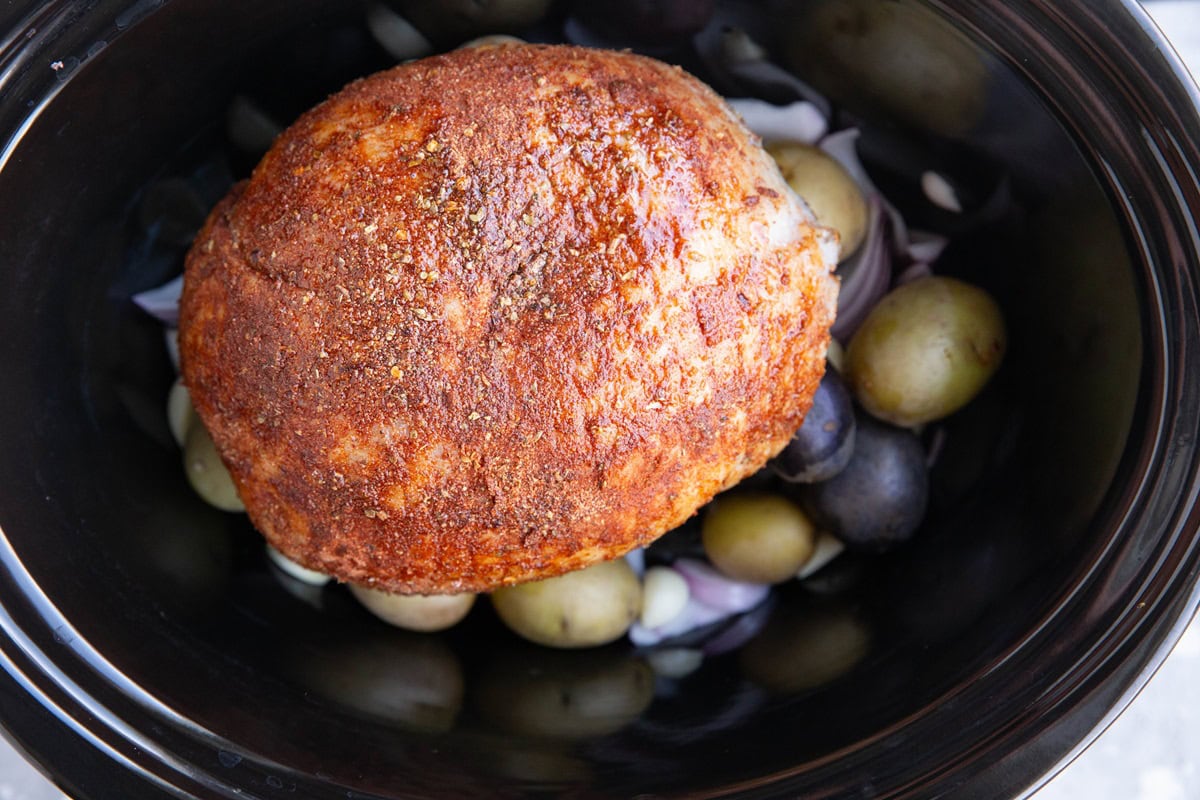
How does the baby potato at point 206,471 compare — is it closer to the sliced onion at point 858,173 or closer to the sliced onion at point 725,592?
the sliced onion at point 725,592

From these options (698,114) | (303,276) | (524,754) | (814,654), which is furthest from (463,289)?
(814,654)

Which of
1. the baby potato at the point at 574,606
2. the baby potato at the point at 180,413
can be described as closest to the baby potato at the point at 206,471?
the baby potato at the point at 180,413

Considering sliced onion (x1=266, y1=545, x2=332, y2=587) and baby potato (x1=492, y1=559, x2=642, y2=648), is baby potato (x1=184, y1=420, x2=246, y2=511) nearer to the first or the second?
sliced onion (x1=266, y1=545, x2=332, y2=587)

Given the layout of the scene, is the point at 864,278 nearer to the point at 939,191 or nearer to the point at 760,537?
the point at 939,191

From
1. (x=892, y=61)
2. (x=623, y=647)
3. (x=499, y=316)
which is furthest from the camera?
(x=623, y=647)

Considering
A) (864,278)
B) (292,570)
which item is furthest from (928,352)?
(292,570)
